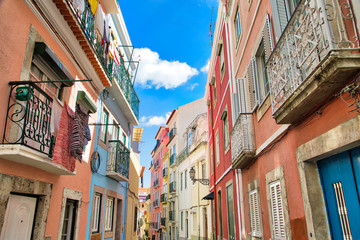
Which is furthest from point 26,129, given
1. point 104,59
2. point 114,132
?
point 114,132

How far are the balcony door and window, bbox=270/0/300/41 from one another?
18.1ft

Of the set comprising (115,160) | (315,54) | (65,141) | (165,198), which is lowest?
(65,141)

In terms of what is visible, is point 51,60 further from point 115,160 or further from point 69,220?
point 115,160

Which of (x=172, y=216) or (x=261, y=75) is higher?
(x=261, y=75)

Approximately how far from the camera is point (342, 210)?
363 centimetres

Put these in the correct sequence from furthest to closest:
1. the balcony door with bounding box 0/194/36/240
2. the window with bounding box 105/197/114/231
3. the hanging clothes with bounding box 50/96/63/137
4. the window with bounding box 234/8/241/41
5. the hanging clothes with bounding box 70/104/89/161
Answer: the window with bounding box 105/197/114/231
the window with bounding box 234/8/241/41
the hanging clothes with bounding box 70/104/89/161
the hanging clothes with bounding box 50/96/63/137
the balcony door with bounding box 0/194/36/240

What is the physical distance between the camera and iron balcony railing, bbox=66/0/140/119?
746cm

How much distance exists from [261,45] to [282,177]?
3.07 meters

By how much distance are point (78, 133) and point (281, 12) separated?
206 inches

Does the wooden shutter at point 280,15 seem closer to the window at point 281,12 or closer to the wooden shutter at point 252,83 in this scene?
the window at point 281,12

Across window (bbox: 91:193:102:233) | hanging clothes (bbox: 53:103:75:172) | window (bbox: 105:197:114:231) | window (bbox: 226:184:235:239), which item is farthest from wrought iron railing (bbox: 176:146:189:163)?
hanging clothes (bbox: 53:103:75:172)

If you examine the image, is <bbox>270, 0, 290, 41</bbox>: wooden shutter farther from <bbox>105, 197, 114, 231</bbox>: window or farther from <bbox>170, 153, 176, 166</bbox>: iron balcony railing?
<bbox>170, 153, 176, 166</bbox>: iron balcony railing

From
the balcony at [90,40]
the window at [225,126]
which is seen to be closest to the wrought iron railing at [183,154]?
the balcony at [90,40]

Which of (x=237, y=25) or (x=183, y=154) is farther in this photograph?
(x=183, y=154)
